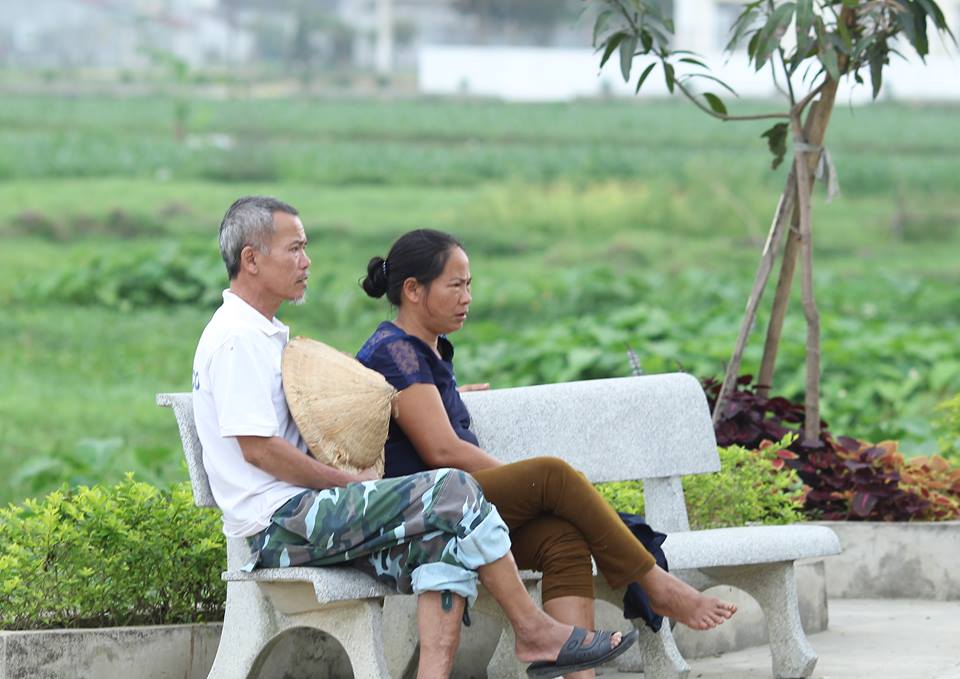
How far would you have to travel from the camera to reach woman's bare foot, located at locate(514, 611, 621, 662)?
3.82 metres

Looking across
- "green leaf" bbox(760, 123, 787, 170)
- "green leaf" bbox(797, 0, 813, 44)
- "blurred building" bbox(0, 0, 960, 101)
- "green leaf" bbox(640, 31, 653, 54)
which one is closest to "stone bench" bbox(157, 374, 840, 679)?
"green leaf" bbox(797, 0, 813, 44)

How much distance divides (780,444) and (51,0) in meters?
40.4

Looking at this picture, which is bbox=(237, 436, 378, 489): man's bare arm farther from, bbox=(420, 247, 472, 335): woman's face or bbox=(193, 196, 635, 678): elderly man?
bbox=(420, 247, 472, 335): woman's face

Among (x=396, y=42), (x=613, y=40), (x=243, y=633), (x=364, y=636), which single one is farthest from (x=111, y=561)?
(x=396, y=42)

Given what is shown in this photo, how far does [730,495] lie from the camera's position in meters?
5.36

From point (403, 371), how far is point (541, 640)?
747 millimetres

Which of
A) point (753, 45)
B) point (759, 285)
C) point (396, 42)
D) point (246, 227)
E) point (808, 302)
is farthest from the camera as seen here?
point (396, 42)

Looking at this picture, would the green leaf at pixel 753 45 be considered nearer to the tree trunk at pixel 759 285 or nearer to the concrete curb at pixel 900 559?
the tree trunk at pixel 759 285

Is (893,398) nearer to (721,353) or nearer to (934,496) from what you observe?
(721,353)

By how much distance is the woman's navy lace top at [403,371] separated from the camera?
4.17 metres

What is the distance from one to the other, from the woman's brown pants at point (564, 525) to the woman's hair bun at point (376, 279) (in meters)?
0.61

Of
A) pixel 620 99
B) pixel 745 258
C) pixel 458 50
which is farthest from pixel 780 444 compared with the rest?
pixel 458 50

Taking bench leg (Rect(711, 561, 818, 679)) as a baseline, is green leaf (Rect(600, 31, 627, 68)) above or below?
above

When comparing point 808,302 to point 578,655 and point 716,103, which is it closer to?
point 716,103
